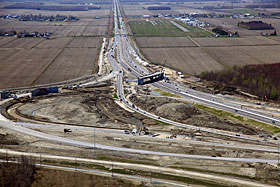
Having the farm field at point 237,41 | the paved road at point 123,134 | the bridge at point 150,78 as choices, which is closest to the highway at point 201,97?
the bridge at point 150,78

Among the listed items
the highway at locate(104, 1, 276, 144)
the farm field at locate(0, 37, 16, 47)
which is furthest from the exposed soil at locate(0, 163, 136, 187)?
the farm field at locate(0, 37, 16, 47)

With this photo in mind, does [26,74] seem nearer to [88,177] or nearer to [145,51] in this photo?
[145,51]

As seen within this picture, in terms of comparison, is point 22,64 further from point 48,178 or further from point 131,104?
point 48,178

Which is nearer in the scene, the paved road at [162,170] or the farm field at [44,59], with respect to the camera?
the paved road at [162,170]

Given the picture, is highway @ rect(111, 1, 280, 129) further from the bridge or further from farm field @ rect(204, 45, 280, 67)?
farm field @ rect(204, 45, 280, 67)

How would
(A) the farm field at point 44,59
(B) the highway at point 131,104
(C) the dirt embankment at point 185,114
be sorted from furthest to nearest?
(A) the farm field at point 44,59 < (C) the dirt embankment at point 185,114 < (B) the highway at point 131,104

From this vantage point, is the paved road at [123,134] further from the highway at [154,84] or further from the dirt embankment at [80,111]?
the highway at [154,84]

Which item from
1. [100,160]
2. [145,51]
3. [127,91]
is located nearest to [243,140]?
[100,160]
